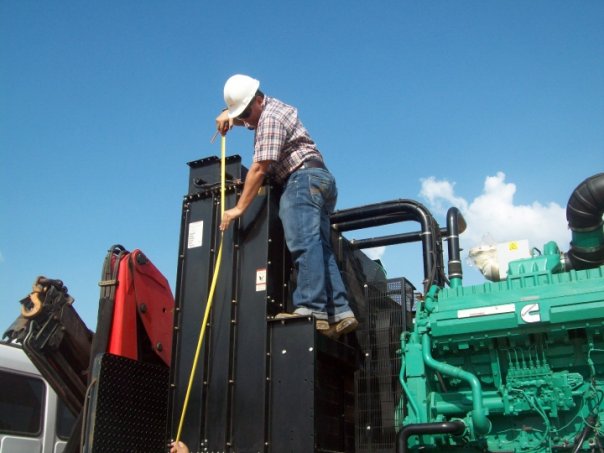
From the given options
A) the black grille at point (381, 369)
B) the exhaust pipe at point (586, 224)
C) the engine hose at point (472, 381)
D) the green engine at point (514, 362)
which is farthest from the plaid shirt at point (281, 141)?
the exhaust pipe at point (586, 224)

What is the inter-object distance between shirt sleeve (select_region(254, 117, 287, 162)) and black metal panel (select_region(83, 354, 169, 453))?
184 cm

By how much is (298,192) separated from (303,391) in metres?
1.46

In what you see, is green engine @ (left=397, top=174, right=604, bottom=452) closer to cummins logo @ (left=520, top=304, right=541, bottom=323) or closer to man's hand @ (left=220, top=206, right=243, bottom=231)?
cummins logo @ (left=520, top=304, right=541, bottom=323)

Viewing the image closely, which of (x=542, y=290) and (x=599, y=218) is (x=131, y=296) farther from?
(x=599, y=218)

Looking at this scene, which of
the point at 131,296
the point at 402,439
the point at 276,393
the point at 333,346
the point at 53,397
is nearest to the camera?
the point at 402,439

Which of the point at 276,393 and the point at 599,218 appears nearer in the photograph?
the point at 276,393

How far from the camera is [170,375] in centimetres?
462

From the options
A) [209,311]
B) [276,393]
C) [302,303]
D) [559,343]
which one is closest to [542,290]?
[559,343]

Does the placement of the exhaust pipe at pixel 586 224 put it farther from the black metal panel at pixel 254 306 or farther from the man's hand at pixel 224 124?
the man's hand at pixel 224 124

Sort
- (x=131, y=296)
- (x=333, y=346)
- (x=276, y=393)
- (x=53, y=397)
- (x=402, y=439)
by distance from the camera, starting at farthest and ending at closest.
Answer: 1. (x=53, y=397)
2. (x=131, y=296)
3. (x=333, y=346)
4. (x=276, y=393)
5. (x=402, y=439)

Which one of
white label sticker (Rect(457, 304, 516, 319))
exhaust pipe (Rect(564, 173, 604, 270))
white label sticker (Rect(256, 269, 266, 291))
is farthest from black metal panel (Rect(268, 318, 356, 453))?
exhaust pipe (Rect(564, 173, 604, 270))

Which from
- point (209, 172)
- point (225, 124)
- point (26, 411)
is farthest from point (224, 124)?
point (26, 411)

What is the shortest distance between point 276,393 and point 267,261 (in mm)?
958

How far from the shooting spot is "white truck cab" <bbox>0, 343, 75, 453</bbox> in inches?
259
